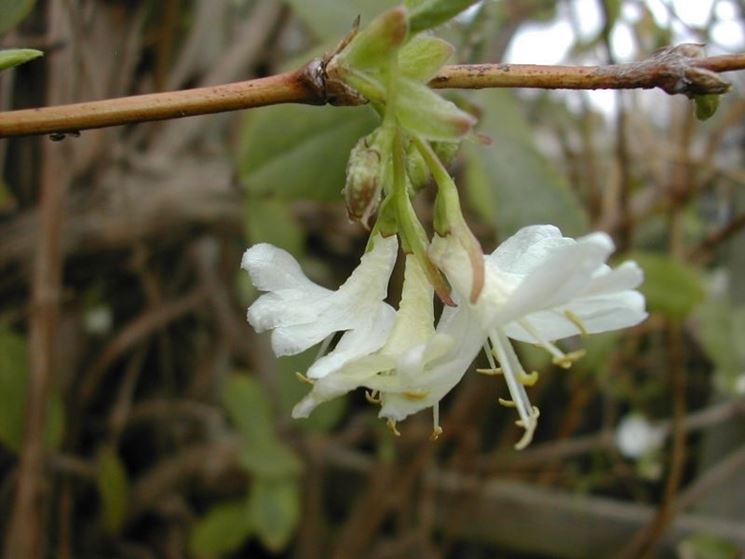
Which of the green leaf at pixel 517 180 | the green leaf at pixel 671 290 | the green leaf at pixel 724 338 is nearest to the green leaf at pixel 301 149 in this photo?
the green leaf at pixel 517 180

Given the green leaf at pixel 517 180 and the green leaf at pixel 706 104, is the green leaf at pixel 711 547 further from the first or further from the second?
the green leaf at pixel 706 104

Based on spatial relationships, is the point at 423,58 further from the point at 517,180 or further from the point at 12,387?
the point at 12,387

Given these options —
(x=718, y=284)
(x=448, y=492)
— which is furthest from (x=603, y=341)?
(x=718, y=284)

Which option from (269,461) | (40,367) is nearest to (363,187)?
(40,367)

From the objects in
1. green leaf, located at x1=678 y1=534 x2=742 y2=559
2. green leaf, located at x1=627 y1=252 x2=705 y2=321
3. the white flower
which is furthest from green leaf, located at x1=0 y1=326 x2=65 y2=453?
the white flower

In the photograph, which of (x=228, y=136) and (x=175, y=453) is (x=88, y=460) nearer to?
(x=175, y=453)

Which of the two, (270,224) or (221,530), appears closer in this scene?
(270,224)

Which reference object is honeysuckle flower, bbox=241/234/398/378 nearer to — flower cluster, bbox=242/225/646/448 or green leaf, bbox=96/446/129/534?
flower cluster, bbox=242/225/646/448
